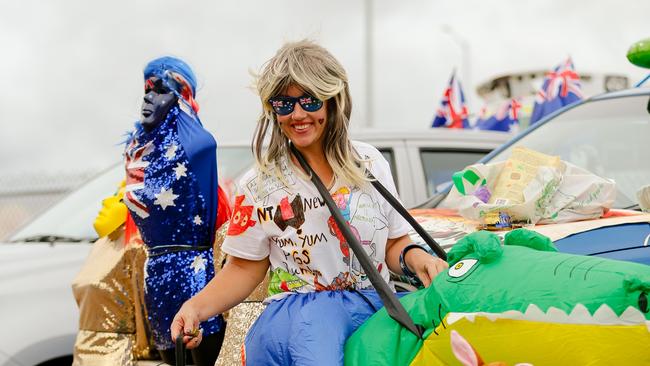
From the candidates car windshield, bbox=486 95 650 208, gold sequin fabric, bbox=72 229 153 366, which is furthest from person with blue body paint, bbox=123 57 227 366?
car windshield, bbox=486 95 650 208

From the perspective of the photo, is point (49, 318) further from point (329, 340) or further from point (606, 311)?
point (606, 311)

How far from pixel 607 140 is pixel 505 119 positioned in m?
4.30

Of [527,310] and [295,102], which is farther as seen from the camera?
[295,102]

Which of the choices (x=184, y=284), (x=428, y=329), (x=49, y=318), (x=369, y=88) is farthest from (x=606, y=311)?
(x=369, y=88)

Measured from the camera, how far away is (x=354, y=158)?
2656mm

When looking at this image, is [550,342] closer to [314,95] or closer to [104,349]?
[314,95]

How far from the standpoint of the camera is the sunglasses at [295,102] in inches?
99.8

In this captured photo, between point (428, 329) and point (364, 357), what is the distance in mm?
212

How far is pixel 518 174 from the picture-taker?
10.3 ft

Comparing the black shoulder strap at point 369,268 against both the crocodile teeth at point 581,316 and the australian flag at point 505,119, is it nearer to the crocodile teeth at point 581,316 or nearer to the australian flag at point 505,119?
the crocodile teeth at point 581,316

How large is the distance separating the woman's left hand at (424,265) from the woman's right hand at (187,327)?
683mm

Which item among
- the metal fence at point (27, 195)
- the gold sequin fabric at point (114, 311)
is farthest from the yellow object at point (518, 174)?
the metal fence at point (27, 195)

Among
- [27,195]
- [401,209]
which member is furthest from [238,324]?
[27,195]

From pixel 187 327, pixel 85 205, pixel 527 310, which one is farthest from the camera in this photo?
pixel 85 205
